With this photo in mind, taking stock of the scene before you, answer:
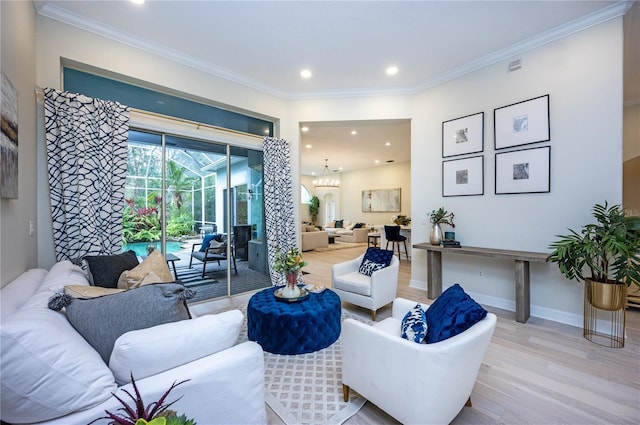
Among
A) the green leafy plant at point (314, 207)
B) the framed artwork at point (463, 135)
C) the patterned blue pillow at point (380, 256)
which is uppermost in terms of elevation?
the framed artwork at point (463, 135)

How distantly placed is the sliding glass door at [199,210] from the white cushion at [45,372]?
8.64 ft

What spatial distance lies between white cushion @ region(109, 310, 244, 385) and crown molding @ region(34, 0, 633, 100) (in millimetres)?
3493

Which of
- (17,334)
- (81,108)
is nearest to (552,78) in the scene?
(17,334)

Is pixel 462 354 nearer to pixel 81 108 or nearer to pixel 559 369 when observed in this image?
pixel 559 369

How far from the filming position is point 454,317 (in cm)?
152

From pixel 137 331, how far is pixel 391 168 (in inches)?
408

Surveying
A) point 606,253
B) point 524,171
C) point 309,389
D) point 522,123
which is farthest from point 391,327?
point 522,123

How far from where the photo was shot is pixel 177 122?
3.58 metres

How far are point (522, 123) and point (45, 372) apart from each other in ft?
15.1

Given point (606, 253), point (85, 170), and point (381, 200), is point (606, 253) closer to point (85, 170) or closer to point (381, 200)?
point (85, 170)

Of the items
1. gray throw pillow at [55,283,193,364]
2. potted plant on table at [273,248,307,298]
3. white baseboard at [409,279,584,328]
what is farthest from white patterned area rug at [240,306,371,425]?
white baseboard at [409,279,584,328]

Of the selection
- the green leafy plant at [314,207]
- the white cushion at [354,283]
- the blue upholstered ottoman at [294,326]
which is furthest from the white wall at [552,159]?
the green leafy plant at [314,207]

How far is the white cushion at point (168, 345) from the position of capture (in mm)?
1137

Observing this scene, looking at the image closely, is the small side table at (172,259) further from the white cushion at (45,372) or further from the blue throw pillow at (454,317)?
the blue throw pillow at (454,317)
